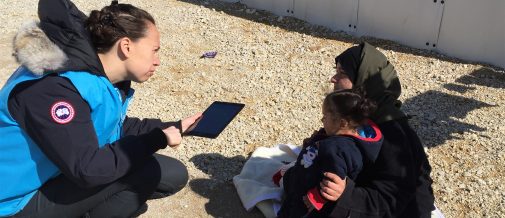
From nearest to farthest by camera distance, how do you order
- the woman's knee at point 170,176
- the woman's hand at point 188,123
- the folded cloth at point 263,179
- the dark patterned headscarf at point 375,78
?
the dark patterned headscarf at point 375,78 < the woman's hand at point 188,123 < the woman's knee at point 170,176 < the folded cloth at point 263,179

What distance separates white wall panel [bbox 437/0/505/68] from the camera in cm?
532

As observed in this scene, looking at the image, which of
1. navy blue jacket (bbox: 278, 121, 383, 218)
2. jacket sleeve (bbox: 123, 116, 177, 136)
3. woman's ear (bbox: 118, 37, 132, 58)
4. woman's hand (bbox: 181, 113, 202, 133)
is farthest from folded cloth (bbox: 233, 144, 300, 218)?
woman's ear (bbox: 118, 37, 132, 58)

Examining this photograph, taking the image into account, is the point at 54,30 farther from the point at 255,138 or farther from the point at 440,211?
the point at 440,211

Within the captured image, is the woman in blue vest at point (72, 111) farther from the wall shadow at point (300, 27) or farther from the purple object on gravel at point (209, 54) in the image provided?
the wall shadow at point (300, 27)

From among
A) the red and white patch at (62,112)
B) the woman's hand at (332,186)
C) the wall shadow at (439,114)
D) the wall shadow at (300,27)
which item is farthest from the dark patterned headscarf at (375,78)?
the wall shadow at (300,27)

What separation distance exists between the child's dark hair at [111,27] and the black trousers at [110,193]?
70cm

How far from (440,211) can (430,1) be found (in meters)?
3.03

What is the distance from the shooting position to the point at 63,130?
218 centimetres

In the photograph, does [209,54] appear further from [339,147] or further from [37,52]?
[37,52]

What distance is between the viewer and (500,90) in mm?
4953

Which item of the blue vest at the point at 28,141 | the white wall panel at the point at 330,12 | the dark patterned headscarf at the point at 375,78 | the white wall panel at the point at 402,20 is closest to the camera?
the blue vest at the point at 28,141

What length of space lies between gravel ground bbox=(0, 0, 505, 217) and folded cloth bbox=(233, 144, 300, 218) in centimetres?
8

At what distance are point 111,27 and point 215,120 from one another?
1.01 m

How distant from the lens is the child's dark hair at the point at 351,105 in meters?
2.52
